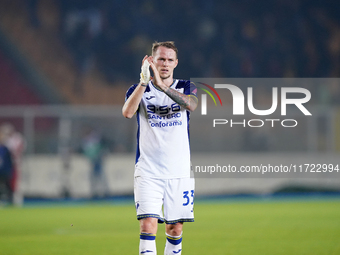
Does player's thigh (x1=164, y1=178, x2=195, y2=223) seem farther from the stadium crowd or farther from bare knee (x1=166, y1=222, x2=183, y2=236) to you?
the stadium crowd

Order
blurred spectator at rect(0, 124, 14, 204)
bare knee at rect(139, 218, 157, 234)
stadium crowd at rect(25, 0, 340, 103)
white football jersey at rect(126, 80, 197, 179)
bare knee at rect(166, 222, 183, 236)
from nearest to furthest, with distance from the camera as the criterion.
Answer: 1. bare knee at rect(139, 218, 157, 234)
2. white football jersey at rect(126, 80, 197, 179)
3. bare knee at rect(166, 222, 183, 236)
4. blurred spectator at rect(0, 124, 14, 204)
5. stadium crowd at rect(25, 0, 340, 103)

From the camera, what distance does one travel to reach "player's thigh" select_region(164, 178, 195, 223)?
195 inches

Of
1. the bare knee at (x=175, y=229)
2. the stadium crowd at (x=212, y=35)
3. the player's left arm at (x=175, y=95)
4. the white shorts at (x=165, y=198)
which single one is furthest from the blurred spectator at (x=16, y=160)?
the player's left arm at (x=175, y=95)

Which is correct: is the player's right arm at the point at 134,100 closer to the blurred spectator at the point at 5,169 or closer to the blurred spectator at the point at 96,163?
the blurred spectator at the point at 5,169

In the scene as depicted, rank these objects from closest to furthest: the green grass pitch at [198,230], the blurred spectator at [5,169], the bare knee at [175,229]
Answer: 1. the bare knee at [175,229]
2. the green grass pitch at [198,230]
3. the blurred spectator at [5,169]

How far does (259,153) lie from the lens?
19062 millimetres

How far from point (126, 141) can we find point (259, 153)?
459 centimetres

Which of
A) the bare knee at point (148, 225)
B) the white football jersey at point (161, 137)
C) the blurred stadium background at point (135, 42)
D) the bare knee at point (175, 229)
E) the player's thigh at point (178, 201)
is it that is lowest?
the bare knee at point (175, 229)

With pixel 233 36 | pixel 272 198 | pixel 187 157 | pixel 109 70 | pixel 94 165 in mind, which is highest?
pixel 233 36

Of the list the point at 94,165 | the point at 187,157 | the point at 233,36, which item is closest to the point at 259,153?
the point at 94,165

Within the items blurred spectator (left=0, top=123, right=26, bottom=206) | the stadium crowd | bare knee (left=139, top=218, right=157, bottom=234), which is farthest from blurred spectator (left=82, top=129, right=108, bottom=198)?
bare knee (left=139, top=218, right=157, bottom=234)

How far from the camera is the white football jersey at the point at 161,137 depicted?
4.94 metres

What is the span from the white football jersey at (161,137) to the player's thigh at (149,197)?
0.06 metres

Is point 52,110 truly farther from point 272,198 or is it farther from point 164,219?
point 164,219
